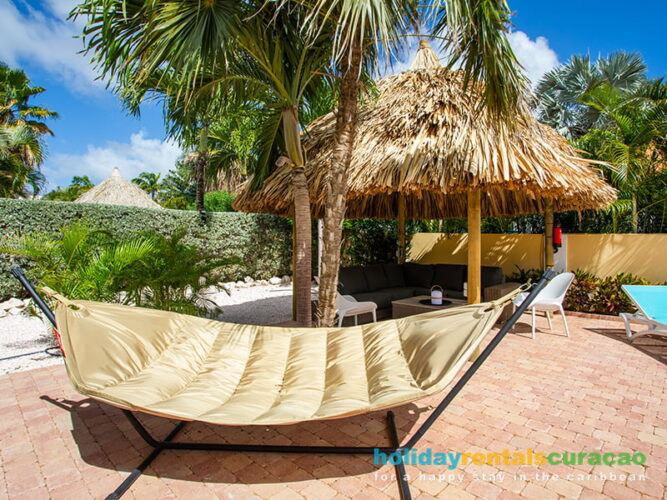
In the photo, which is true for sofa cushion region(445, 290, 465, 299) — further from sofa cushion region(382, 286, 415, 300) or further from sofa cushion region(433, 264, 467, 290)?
sofa cushion region(382, 286, 415, 300)

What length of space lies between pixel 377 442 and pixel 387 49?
2631 mm

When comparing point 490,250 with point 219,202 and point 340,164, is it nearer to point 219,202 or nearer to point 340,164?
point 340,164

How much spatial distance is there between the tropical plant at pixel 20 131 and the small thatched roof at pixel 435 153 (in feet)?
35.5

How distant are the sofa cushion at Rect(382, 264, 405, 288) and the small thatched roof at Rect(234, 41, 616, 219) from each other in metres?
2.27

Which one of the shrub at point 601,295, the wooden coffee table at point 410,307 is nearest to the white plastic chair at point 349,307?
the wooden coffee table at point 410,307

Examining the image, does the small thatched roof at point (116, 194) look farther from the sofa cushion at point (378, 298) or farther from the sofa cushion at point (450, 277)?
the sofa cushion at point (450, 277)

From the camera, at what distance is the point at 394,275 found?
7.31 meters

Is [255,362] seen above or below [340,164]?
below

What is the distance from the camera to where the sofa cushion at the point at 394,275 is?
720cm

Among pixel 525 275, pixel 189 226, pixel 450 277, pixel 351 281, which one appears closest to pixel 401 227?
pixel 450 277

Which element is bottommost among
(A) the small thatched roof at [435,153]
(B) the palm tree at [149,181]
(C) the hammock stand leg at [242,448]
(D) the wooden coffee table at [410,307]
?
(C) the hammock stand leg at [242,448]

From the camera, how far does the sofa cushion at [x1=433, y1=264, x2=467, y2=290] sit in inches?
274

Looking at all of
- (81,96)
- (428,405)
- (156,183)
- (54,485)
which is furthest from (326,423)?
(156,183)

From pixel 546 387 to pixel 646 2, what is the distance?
58.3 ft
